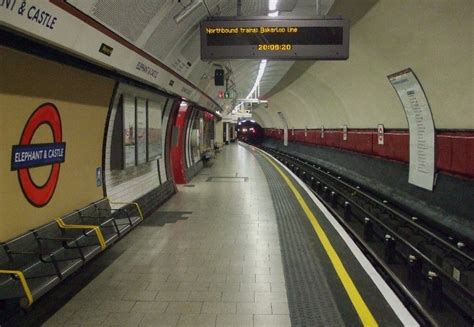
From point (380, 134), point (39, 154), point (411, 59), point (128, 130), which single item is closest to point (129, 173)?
point (128, 130)

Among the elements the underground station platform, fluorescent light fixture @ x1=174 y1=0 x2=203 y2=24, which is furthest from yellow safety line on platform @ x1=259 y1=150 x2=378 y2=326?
fluorescent light fixture @ x1=174 y1=0 x2=203 y2=24

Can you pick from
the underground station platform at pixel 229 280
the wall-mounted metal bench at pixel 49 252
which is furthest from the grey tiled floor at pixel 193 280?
the wall-mounted metal bench at pixel 49 252

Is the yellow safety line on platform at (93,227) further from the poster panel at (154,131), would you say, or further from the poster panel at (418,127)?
the poster panel at (418,127)

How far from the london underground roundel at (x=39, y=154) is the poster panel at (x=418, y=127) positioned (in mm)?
6570

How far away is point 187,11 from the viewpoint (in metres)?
6.20

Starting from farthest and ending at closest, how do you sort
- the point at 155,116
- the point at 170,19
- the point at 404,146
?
the point at 404,146 < the point at 155,116 < the point at 170,19

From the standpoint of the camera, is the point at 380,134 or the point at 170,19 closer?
the point at 170,19

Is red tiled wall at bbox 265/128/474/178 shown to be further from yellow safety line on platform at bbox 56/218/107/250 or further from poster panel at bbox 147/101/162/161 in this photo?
yellow safety line on platform at bbox 56/218/107/250

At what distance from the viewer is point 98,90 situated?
5.79 metres

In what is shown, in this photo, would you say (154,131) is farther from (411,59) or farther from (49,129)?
(411,59)

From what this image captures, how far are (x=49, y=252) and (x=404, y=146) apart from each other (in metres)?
8.18

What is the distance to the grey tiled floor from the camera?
12.3ft

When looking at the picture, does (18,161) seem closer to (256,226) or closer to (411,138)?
(256,226)

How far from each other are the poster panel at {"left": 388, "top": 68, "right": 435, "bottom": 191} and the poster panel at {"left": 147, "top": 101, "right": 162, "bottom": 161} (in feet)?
16.8
